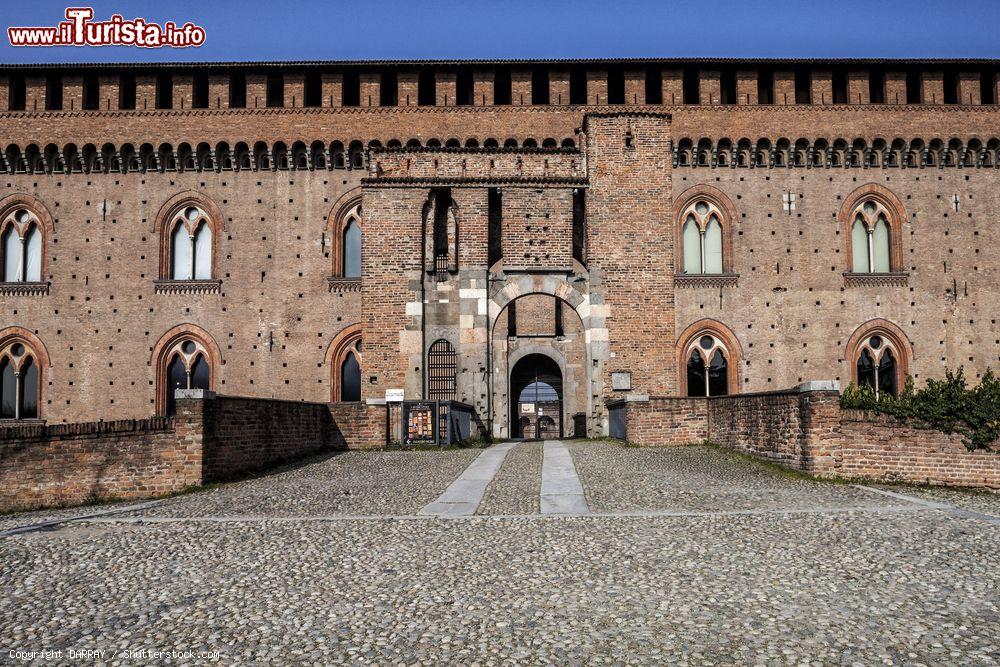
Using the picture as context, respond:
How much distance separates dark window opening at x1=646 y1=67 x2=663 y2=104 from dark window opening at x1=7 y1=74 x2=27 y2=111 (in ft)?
59.1

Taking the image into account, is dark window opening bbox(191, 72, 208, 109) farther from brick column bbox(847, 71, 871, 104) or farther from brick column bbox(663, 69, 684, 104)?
brick column bbox(847, 71, 871, 104)

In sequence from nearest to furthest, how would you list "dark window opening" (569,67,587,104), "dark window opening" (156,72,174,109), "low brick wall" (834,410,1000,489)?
"low brick wall" (834,410,1000,489) → "dark window opening" (156,72,174,109) → "dark window opening" (569,67,587,104)

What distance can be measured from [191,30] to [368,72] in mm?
5634

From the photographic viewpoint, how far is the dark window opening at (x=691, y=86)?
22.8 m

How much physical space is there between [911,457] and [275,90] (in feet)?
64.3

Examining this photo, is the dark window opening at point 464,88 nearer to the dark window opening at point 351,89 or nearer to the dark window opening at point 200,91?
the dark window opening at point 351,89

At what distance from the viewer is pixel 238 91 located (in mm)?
23000

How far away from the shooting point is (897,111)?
2241 cm

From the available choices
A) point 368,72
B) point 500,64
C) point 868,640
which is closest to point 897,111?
point 500,64

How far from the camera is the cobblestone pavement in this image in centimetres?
394

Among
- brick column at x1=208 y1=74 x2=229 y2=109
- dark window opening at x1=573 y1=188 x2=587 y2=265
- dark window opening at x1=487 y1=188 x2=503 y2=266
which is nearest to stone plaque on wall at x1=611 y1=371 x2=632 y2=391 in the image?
dark window opening at x1=573 y1=188 x2=587 y2=265

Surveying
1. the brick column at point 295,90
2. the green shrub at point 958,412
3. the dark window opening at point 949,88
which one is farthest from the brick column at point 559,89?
the green shrub at point 958,412

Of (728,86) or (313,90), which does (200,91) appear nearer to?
(313,90)

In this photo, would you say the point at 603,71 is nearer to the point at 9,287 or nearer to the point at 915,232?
the point at 915,232
